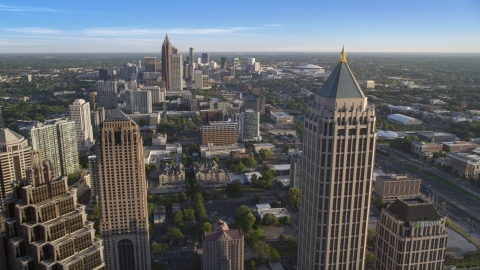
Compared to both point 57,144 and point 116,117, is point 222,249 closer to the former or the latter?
point 116,117

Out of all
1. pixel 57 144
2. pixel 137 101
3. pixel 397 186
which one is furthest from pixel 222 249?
pixel 137 101

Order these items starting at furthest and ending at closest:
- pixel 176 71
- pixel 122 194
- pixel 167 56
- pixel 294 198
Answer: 1. pixel 167 56
2. pixel 176 71
3. pixel 294 198
4. pixel 122 194

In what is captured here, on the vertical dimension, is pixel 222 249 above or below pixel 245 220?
above

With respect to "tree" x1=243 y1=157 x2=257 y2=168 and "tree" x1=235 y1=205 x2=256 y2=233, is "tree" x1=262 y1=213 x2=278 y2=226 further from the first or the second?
"tree" x1=243 y1=157 x2=257 y2=168

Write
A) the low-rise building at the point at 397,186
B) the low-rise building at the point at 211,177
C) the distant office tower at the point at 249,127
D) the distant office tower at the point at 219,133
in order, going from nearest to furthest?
the low-rise building at the point at 397,186 < the low-rise building at the point at 211,177 < the distant office tower at the point at 219,133 < the distant office tower at the point at 249,127

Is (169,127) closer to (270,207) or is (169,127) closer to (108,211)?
(270,207)

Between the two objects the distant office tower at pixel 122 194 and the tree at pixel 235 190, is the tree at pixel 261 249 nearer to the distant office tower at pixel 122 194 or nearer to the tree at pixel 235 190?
the distant office tower at pixel 122 194

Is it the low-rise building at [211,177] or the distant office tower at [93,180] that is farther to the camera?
the low-rise building at [211,177]

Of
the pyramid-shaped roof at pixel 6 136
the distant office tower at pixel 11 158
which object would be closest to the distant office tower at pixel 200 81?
the distant office tower at pixel 11 158
